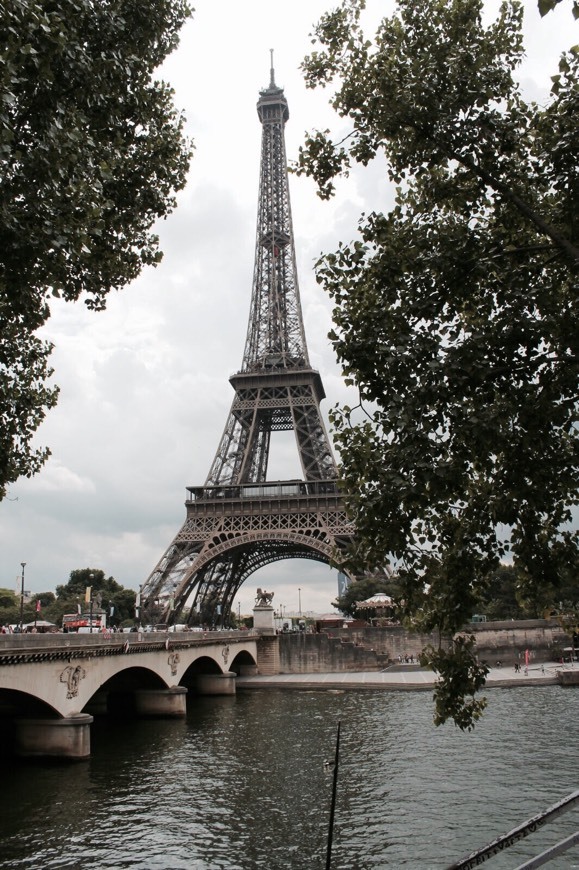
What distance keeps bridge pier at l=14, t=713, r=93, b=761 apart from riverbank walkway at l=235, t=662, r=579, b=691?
28199mm

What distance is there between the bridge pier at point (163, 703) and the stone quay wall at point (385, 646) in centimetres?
2892

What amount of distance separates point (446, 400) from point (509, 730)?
27437 mm

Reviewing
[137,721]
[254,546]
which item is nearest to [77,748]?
[137,721]

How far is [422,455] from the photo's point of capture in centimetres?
1046

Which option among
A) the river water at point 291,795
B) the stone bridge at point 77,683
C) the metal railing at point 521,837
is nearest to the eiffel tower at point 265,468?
the stone bridge at point 77,683

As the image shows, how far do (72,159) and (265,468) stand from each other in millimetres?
81226

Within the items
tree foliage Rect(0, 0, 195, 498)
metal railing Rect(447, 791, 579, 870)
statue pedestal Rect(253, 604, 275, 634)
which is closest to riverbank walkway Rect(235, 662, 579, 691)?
statue pedestal Rect(253, 604, 275, 634)

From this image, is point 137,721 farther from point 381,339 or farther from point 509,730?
point 381,339

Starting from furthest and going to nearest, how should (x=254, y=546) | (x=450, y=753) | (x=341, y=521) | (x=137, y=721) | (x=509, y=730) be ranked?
(x=254, y=546)
(x=341, y=521)
(x=137, y=721)
(x=509, y=730)
(x=450, y=753)

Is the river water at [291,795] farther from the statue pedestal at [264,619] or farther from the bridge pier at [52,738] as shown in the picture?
the statue pedestal at [264,619]

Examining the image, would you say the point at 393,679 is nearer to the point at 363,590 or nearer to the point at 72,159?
the point at 363,590

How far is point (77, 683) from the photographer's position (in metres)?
29.0

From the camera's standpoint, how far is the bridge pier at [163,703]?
42.2 metres

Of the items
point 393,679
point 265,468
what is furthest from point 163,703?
point 265,468
